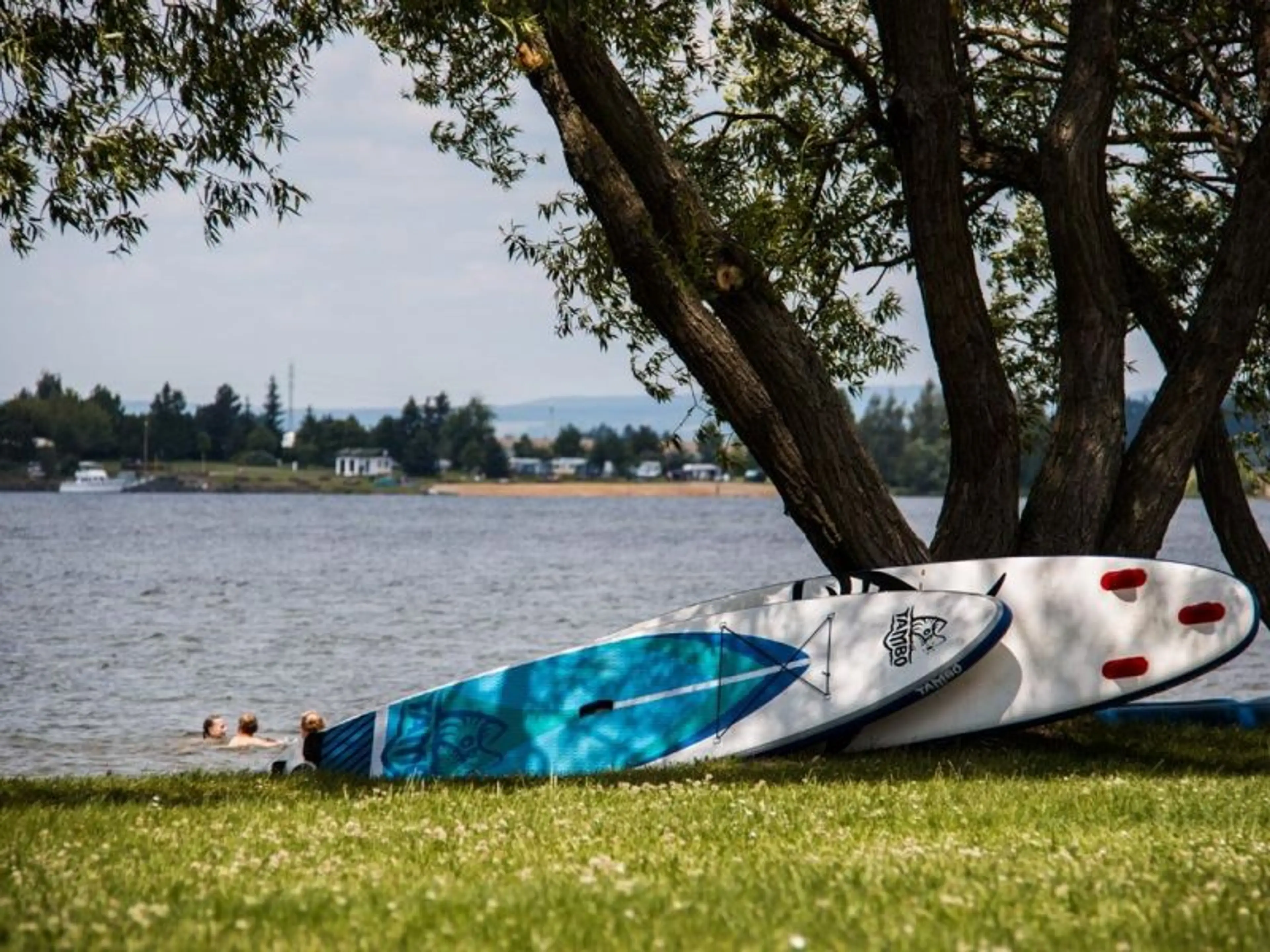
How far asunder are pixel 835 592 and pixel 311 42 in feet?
20.7

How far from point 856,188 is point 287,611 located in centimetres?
3934

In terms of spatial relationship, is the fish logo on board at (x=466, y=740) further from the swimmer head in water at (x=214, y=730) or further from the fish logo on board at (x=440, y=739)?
the swimmer head in water at (x=214, y=730)

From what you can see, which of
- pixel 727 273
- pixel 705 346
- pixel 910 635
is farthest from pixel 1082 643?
pixel 727 273

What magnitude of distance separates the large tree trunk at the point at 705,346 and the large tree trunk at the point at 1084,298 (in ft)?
4.37

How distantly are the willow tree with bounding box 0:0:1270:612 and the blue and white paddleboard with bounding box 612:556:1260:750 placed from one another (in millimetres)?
536

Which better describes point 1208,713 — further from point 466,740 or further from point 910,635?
point 466,740

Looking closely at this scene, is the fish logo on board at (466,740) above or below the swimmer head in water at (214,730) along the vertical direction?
above

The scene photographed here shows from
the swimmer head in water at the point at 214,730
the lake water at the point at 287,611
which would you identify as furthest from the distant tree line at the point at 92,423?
the swimmer head in water at the point at 214,730

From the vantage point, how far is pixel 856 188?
18.1 m

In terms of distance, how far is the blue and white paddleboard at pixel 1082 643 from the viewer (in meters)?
14.4

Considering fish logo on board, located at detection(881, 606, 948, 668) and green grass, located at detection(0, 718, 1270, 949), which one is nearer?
green grass, located at detection(0, 718, 1270, 949)

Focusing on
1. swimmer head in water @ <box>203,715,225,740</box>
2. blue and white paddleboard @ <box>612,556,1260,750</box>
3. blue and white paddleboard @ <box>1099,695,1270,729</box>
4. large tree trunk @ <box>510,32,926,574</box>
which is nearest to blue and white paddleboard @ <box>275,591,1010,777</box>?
blue and white paddleboard @ <box>612,556,1260,750</box>

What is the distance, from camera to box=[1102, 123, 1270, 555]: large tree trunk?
1484cm

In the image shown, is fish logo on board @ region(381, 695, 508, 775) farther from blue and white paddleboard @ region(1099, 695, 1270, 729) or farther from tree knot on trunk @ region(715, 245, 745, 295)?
blue and white paddleboard @ region(1099, 695, 1270, 729)
